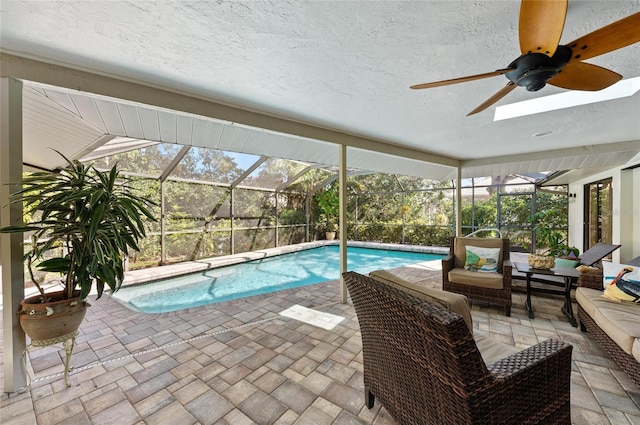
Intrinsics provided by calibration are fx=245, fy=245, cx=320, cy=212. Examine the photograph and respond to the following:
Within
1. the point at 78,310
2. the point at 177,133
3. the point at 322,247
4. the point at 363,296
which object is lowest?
the point at 322,247

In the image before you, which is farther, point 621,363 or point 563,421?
point 621,363

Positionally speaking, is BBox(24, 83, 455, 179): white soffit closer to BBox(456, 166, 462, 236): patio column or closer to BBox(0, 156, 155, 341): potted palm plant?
BBox(0, 156, 155, 341): potted palm plant

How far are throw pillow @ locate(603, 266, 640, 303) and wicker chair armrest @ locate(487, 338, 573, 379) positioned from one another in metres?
1.83

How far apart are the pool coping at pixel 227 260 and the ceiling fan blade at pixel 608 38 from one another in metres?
6.59

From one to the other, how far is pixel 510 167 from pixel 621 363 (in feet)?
18.3

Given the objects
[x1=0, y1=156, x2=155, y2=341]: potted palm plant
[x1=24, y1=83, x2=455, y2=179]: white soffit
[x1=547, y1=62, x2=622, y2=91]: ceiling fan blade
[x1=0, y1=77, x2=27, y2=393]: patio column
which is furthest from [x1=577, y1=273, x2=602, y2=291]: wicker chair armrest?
[x1=0, y1=77, x2=27, y2=393]: patio column

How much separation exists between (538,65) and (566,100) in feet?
7.51

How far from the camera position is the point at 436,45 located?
1829 millimetres

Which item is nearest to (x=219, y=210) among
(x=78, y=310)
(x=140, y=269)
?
(x=140, y=269)

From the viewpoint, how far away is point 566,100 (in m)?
2.98

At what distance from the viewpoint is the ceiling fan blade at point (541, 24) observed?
119 centimetres

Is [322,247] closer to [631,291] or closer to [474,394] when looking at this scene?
[631,291]

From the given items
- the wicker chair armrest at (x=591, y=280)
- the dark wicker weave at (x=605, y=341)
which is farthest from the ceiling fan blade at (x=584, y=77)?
the wicker chair armrest at (x=591, y=280)

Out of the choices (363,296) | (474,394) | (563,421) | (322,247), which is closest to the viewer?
(474,394)
